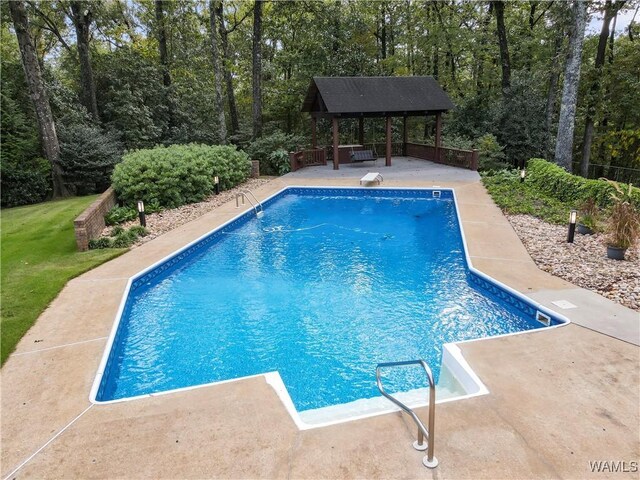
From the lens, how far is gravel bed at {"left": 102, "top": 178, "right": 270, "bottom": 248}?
35.6 feet

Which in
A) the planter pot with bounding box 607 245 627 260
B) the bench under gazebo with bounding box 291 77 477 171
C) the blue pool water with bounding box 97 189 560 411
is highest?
the bench under gazebo with bounding box 291 77 477 171

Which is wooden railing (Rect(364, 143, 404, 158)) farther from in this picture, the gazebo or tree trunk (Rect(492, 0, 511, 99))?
tree trunk (Rect(492, 0, 511, 99))

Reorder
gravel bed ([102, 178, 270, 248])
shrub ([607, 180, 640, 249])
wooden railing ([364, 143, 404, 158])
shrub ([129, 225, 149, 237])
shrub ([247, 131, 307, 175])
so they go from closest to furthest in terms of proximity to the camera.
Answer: shrub ([607, 180, 640, 249])
shrub ([129, 225, 149, 237])
gravel bed ([102, 178, 270, 248])
shrub ([247, 131, 307, 175])
wooden railing ([364, 143, 404, 158])

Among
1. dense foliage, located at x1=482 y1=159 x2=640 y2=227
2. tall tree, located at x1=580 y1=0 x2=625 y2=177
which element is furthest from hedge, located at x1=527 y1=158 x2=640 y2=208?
tall tree, located at x1=580 y1=0 x2=625 y2=177

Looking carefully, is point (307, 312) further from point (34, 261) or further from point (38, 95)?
point (38, 95)

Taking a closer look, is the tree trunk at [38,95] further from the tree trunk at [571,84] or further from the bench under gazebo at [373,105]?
the tree trunk at [571,84]

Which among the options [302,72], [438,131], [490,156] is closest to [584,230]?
[490,156]

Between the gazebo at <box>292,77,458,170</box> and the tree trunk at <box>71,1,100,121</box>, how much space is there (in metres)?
9.96

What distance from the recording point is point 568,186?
12.2 metres

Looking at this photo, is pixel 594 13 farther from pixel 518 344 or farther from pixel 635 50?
pixel 518 344

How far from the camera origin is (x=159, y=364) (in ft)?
19.3

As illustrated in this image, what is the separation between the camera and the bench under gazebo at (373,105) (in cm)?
1864

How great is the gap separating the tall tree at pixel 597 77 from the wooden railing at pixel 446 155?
610 centimetres
